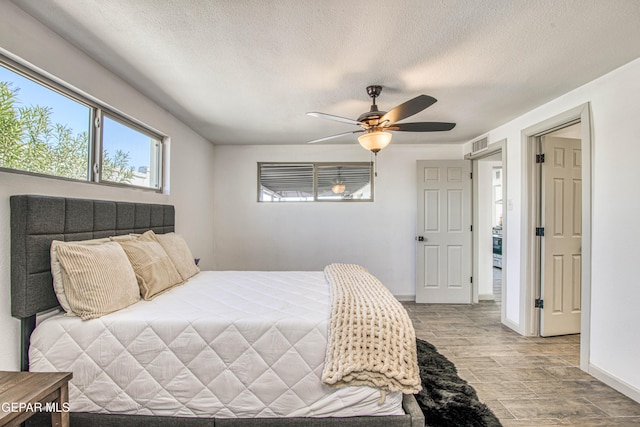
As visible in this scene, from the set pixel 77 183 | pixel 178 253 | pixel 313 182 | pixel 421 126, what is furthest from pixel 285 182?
pixel 77 183

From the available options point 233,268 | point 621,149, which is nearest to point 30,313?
point 233,268

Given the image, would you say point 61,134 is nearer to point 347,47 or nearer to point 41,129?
point 41,129

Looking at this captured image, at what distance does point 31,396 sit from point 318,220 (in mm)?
3623

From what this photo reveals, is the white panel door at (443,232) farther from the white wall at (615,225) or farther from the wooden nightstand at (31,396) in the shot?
the wooden nightstand at (31,396)

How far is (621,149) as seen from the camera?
7.06 feet

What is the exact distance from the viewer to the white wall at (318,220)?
4.47m

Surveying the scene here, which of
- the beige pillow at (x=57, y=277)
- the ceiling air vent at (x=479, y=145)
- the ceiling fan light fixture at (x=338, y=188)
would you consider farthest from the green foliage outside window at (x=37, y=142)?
the ceiling air vent at (x=479, y=145)

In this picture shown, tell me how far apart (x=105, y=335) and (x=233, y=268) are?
9.72 feet

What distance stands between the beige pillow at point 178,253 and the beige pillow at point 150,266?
131mm

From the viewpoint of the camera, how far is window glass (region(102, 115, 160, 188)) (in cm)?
232

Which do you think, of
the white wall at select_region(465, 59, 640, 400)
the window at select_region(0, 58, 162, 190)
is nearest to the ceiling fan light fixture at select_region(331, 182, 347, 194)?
the window at select_region(0, 58, 162, 190)

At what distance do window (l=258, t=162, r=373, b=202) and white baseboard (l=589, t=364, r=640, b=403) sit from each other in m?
3.10

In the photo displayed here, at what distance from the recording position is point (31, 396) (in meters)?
1.10

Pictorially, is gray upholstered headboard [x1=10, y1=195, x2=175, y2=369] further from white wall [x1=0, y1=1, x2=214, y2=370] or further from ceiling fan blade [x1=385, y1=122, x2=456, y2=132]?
ceiling fan blade [x1=385, y1=122, x2=456, y2=132]
